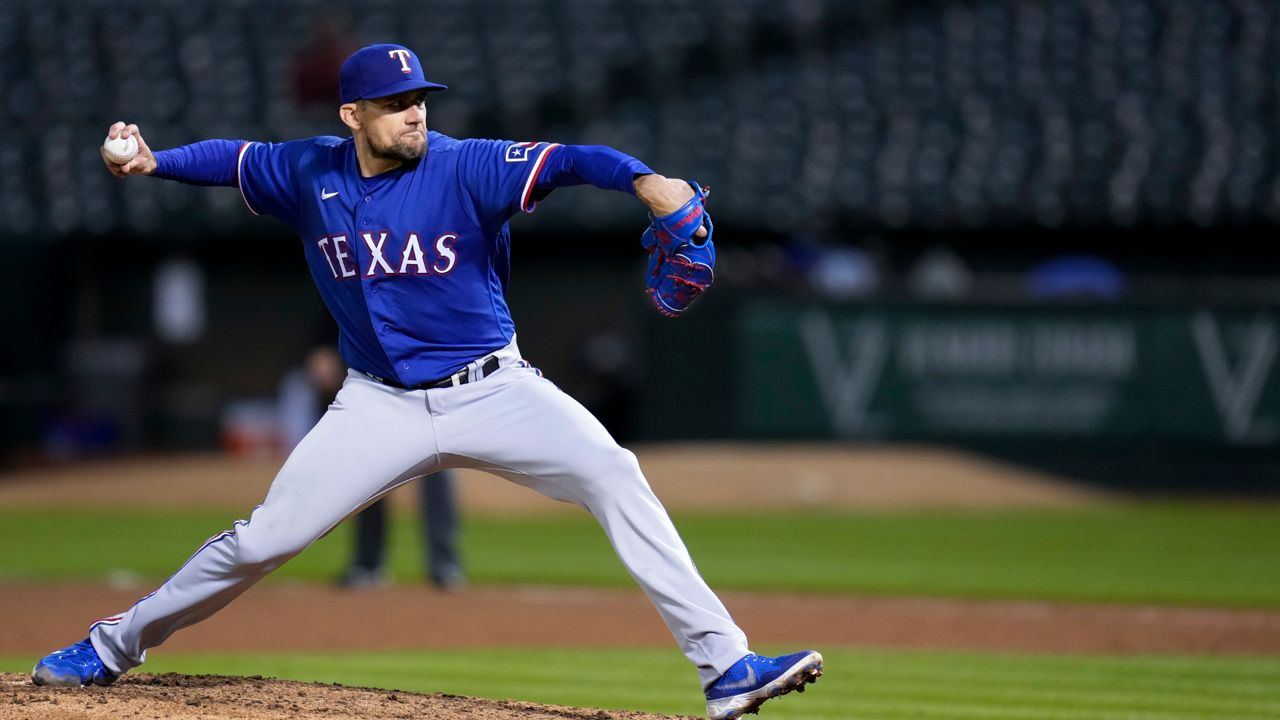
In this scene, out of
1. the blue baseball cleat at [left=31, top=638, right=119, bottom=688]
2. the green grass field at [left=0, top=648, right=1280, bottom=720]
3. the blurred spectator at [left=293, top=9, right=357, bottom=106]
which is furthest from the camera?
the blurred spectator at [left=293, top=9, right=357, bottom=106]

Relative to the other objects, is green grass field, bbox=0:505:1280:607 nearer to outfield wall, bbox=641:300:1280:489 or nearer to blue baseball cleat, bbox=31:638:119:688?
outfield wall, bbox=641:300:1280:489

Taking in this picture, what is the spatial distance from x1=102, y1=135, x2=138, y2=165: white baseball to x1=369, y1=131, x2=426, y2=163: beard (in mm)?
721

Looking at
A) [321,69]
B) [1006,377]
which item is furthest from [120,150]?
[321,69]

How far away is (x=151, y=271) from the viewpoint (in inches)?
758

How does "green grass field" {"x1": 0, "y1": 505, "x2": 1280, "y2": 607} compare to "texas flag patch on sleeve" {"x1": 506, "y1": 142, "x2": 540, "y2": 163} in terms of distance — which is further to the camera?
"green grass field" {"x1": 0, "y1": 505, "x2": 1280, "y2": 607}

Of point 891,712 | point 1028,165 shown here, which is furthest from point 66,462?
point 891,712

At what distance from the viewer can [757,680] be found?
4664 mm

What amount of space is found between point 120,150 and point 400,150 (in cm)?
83

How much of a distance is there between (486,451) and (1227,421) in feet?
38.2

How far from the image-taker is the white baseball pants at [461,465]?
187 inches

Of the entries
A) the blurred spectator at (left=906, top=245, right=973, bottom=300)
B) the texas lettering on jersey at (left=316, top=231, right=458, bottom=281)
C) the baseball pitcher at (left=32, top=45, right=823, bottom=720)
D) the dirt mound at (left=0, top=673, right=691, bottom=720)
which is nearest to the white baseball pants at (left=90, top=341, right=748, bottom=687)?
the baseball pitcher at (left=32, top=45, right=823, bottom=720)

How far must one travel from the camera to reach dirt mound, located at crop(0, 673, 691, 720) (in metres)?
4.74

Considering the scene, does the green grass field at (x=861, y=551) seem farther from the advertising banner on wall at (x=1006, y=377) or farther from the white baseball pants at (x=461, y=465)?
the white baseball pants at (x=461, y=465)

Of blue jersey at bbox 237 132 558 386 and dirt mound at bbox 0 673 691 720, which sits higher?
blue jersey at bbox 237 132 558 386
